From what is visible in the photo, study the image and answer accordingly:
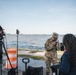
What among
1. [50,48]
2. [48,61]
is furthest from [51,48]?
[48,61]

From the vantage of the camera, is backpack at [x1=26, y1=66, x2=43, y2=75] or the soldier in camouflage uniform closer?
backpack at [x1=26, y1=66, x2=43, y2=75]

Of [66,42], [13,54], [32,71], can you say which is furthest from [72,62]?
[13,54]

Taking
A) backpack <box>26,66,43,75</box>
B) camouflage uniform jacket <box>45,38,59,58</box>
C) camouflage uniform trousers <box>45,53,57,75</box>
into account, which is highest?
camouflage uniform jacket <box>45,38,59,58</box>

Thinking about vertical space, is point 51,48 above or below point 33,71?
above

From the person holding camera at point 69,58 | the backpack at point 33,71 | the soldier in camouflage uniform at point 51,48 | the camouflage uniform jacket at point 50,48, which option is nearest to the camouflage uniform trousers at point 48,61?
the soldier in camouflage uniform at point 51,48

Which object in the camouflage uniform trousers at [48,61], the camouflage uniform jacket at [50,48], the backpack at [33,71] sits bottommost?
the camouflage uniform trousers at [48,61]

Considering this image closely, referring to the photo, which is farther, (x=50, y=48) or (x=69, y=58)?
(x=50, y=48)

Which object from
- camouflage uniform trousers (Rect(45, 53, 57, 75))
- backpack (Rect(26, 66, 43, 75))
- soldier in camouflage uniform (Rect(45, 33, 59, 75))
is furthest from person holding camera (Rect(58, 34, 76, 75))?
camouflage uniform trousers (Rect(45, 53, 57, 75))

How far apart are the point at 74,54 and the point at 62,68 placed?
27 centimetres

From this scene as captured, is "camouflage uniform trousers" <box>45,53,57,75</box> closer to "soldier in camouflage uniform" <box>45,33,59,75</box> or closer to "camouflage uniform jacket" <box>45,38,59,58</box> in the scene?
"soldier in camouflage uniform" <box>45,33,59,75</box>

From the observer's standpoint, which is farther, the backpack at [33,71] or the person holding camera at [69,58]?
the backpack at [33,71]

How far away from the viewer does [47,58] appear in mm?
7102

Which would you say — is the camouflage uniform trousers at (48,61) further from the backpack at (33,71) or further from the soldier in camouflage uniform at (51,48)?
the backpack at (33,71)

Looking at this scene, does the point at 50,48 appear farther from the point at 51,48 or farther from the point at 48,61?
the point at 48,61
